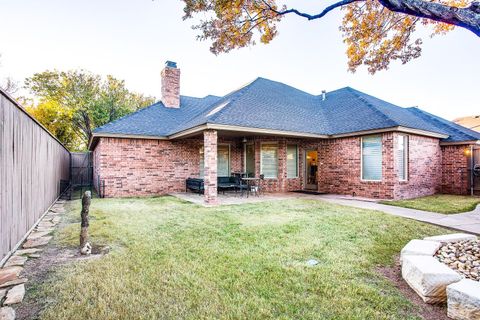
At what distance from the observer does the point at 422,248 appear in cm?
357

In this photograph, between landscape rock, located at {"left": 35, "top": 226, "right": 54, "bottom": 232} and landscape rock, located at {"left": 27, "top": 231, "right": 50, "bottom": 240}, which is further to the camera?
landscape rock, located at {"left": 35, "top": 226, "right": 54, "bottom": 232}

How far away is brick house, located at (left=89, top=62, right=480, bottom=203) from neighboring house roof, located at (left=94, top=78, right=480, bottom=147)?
6 centimetres

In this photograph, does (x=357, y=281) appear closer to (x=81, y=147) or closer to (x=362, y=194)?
(x=362, y=194)

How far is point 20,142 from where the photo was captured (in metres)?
4.25

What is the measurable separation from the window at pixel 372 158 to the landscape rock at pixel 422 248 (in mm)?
6778

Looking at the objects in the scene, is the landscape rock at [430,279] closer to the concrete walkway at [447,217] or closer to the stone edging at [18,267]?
the concrete walkway at [447,217]

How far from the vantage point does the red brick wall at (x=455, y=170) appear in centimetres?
1180

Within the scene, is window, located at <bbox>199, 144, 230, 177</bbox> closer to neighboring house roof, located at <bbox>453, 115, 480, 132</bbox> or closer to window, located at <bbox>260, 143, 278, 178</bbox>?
window, located at <bbox>260, 143, 278, 178</bbox>

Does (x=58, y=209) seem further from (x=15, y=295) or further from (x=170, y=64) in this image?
(x=170, y=64)

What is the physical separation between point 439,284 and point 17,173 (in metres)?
6.04

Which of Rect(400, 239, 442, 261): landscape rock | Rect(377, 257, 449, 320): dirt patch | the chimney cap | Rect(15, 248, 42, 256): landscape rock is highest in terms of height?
the chimney cap

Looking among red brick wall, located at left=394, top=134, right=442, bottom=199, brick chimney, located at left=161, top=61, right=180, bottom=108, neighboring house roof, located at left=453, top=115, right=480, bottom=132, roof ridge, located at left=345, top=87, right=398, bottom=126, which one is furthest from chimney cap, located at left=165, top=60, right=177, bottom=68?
neighboring house roof, located at left=453, top=115, right=480, bottom=132

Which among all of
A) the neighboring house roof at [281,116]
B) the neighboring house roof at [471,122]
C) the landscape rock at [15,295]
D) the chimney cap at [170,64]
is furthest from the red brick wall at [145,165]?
the neighboring house roof at [471,122]

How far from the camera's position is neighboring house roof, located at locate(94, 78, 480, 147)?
10.1 m
